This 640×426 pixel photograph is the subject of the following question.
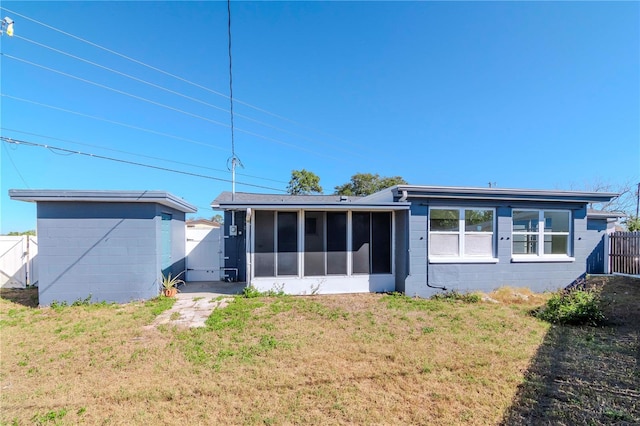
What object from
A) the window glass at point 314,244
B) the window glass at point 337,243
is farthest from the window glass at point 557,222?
the window glass at point 314,244

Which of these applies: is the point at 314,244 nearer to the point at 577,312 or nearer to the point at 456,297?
the point at 456,297

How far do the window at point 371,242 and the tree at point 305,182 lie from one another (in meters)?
18.4

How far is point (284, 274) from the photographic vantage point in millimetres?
7633

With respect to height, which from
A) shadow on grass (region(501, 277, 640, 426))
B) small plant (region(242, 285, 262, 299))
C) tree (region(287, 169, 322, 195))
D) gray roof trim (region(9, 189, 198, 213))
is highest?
tree (region(287, 169, 322, 195))

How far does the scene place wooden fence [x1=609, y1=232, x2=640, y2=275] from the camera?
33.5 ft

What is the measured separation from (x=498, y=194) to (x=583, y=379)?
543cm

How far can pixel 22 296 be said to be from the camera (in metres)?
7.38

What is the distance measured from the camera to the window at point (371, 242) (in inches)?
311

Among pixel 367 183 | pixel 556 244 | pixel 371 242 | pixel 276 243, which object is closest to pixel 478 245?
pixel 556 244

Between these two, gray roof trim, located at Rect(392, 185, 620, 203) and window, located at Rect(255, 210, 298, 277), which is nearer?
gray roof trim, located at Rect(392, 185, 620, 203)

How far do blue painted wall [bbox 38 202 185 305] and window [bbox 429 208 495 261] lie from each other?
7.60 meters

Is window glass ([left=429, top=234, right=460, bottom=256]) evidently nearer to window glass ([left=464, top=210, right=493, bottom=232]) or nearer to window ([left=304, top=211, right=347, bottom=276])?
window glass ([left=464, top=210, right=493, bottom=232])

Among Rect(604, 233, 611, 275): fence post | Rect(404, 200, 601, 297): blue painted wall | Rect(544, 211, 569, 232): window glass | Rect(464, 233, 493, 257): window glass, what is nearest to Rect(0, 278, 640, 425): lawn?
Rect(404, 200, 601, 297): blue painted wall

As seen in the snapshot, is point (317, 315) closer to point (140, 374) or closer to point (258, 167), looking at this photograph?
point (140, 374)
